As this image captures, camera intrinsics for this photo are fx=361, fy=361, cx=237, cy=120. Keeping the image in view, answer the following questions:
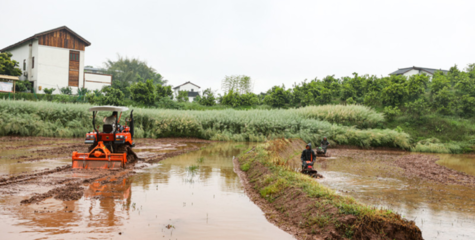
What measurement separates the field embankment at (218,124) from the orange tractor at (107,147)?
48.1 feet

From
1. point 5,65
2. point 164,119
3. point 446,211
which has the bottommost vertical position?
point 446,211

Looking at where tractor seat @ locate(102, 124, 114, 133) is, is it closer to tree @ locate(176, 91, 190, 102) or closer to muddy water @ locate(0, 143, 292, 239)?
muddy water @ locate(0, 143, 292, 239)

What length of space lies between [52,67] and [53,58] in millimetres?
1078

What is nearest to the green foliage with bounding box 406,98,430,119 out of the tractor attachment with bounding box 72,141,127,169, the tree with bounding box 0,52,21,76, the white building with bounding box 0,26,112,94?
the tractor attachment with bounding box 72,141,127,169

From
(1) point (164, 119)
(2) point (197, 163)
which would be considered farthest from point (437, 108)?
(2) point (197, 163)

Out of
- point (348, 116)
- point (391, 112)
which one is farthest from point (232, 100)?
point (391, 112)

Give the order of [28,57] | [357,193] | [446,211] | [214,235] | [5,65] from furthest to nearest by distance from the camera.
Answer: [28,57], [5,65], [357,193], [446,211], [214,235]

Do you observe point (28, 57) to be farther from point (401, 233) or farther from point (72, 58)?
point (401, 233)

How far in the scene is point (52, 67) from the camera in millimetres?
42281

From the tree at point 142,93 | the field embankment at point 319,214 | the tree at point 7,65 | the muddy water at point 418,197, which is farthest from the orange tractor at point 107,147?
the tree at point 7,65

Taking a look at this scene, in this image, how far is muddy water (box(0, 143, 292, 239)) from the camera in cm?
579

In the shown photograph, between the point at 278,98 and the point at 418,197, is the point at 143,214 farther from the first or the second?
the point at 278,98

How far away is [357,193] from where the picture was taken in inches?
387

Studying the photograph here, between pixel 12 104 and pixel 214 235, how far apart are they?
2529 centimetres
